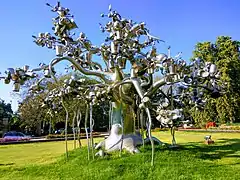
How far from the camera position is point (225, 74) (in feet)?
97.8

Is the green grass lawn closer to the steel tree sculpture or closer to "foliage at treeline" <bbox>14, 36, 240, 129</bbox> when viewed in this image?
the steel tree sculpture

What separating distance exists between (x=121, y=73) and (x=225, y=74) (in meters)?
21.3

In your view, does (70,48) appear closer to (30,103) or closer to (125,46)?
(125,46)

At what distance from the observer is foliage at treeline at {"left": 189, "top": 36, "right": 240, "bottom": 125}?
30.1 m

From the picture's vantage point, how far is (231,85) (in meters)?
30.0

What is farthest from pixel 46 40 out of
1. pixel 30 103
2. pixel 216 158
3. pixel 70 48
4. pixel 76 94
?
pixel 30 103

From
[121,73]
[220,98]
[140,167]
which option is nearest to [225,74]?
[220,98]

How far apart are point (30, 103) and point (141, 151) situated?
2376 centimetres

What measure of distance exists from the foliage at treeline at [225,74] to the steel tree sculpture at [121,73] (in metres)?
19.4

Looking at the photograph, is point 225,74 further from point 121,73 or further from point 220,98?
point 121,73

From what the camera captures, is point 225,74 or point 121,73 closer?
point 121,73

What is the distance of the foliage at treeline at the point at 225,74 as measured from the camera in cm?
3011

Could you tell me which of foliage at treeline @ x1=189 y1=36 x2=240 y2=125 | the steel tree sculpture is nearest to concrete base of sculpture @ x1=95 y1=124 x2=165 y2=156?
the steel tree sculpture

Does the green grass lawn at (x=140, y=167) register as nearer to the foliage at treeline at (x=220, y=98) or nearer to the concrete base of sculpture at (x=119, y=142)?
the concrete base of sculpture at (x=119, y=142)
